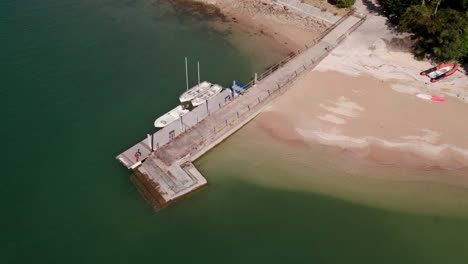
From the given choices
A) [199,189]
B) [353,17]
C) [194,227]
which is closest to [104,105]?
[199,189]

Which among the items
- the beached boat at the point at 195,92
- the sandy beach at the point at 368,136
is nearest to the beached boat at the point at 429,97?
the sandy beach at the point at 368,136

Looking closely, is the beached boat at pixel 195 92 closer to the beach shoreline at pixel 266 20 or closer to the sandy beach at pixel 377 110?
the sandy beach at pixel 377 110

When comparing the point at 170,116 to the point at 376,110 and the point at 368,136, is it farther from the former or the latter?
the point at 376,110

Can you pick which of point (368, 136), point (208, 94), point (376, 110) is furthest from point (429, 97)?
point (208, 94)

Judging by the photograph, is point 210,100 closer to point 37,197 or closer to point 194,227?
point 194,227

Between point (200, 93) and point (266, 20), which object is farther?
point (266, 20)

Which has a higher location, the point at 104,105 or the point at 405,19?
the point at 405,19
